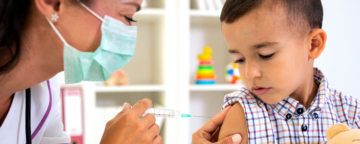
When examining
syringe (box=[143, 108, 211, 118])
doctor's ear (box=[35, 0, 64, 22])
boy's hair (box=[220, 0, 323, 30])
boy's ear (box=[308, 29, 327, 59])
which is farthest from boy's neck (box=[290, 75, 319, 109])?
doctor's ear (box=[35, 0, 64, 22])

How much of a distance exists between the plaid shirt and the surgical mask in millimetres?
437

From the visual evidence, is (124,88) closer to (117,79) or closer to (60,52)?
(117,79)

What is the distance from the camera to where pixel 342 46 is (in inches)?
98.8

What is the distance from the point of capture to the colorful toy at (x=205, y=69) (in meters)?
2.29

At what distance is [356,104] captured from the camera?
1.10 m

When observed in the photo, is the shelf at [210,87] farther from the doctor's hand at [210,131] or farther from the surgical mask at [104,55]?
the surgical mask at [104,55]

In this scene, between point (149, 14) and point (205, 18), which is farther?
point (205, 18)

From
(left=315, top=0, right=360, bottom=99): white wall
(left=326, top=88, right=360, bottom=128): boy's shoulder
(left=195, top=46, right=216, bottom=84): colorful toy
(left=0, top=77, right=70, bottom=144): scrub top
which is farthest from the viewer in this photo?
(left=315, top=0, right=360, bottom=99): white wall

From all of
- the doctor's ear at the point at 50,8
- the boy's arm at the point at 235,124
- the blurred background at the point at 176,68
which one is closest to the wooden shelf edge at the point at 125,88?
the blurred background at the point at 176,68

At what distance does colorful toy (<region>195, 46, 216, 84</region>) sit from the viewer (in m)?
2.29

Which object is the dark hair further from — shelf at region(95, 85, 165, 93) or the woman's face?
shelf at region(95, 85, 165, 93)

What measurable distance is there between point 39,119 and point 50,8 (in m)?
0.48

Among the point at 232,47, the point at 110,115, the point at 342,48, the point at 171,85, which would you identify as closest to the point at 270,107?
the point at 232,47

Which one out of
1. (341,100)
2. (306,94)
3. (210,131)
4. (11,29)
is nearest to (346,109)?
(341,100)
